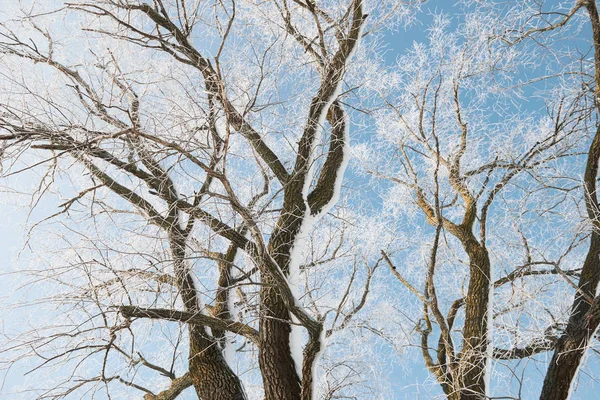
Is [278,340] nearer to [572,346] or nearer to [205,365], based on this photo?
[205,365]

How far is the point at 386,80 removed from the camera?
4.95 m

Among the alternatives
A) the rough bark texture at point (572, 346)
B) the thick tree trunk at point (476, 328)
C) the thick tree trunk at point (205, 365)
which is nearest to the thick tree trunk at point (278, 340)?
the thick tree trunk at point (205, 365)

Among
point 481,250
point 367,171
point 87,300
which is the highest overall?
point 367,171

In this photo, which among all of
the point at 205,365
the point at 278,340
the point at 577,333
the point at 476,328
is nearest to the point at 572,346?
the point at 577,333

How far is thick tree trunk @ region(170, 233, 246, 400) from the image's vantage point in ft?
12.8

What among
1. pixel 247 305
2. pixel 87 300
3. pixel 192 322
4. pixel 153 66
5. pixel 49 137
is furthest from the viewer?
pixel 247 305

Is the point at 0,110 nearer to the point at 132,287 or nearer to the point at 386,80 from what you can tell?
the point at 132,287

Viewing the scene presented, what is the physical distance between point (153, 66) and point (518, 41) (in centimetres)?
280

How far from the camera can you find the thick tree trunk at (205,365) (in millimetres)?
3889

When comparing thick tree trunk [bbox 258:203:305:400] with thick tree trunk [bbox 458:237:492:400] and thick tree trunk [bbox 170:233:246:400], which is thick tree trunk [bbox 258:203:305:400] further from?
thick tree trunk [bbox 458:237:492:400]

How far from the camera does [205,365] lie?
404cm

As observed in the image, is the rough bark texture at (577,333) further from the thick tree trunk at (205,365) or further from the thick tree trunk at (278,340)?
the thick tree trunk at (205,365)

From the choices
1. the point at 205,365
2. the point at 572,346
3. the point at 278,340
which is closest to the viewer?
the point at 572,346

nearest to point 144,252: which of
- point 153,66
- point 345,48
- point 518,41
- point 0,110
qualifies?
point 0,110
